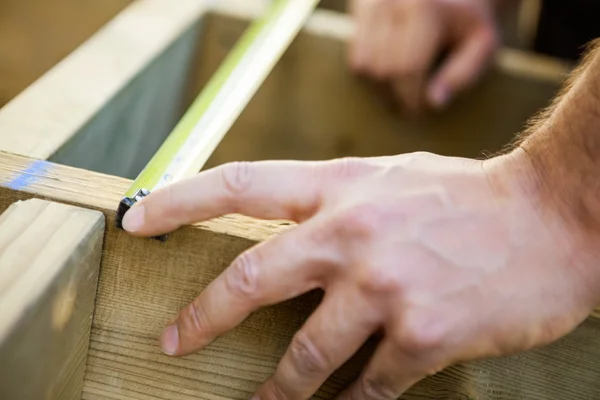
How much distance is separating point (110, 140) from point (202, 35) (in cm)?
33

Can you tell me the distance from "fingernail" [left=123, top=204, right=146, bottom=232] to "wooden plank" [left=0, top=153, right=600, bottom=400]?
0.7 inches

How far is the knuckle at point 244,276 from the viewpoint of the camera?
482 mm

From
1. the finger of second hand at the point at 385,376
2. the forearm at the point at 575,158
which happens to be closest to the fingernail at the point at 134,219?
the finger of second hand at the point at 385,376

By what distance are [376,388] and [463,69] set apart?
28.7 inches

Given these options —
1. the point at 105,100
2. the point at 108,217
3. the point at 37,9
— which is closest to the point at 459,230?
the point at 108,217

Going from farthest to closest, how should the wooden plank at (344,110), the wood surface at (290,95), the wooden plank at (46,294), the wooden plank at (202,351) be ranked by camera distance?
1. the wooden plank at (344,110)
2. the wood surface at (290,95)
3. the wooden plank at (202,351)
4. the wooden plank at (46,294)

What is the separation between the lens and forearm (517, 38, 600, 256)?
1.73ft

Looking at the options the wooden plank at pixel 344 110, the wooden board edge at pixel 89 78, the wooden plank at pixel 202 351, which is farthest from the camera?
the wooden plank at pixel 344 110

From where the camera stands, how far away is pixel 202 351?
0.55 meters

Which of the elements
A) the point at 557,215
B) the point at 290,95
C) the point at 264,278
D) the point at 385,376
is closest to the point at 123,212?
the point at 264,278

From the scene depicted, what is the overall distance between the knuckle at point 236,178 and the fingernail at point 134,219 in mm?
67

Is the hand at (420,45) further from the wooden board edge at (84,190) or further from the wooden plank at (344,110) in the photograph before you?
the wooden board edge at (84,190)

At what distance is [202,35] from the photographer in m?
1.06

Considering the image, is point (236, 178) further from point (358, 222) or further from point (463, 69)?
point (463, 69)
